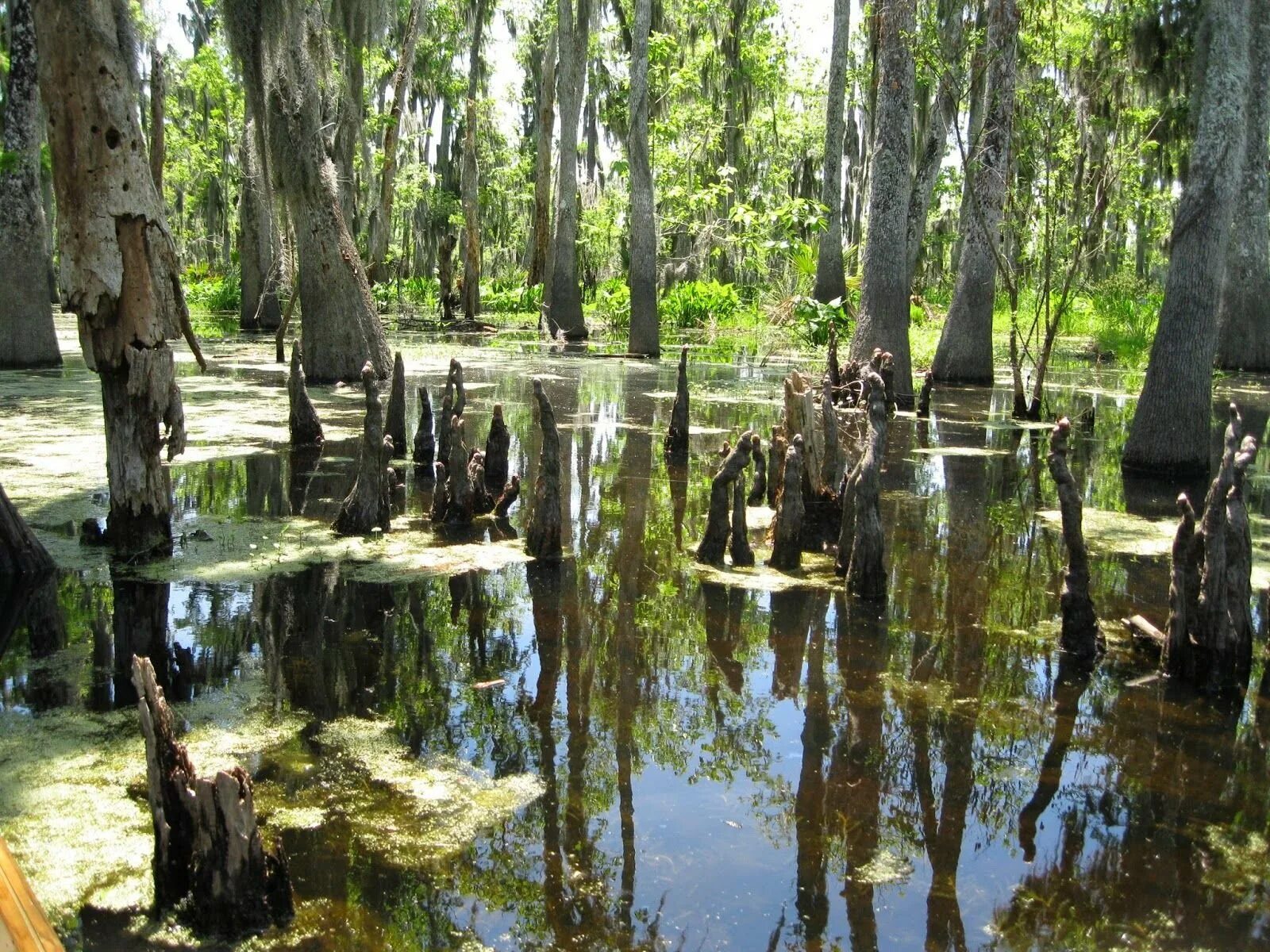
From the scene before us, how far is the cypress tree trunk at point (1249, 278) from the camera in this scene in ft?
56.7

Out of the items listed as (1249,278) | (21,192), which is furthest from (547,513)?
(1249,278)

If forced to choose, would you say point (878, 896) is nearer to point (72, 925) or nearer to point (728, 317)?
point (72, 925)

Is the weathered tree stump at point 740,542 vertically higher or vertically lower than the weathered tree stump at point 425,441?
→ lower

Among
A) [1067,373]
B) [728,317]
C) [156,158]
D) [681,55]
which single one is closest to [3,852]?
[156,158]

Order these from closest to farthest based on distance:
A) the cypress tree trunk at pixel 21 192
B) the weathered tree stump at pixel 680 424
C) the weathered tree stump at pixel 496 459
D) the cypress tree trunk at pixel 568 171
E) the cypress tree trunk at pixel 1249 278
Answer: the weathered tree stump at pixel 496 459, the weathered tree stump at pixel 680 424, the cypress tree trunk at pixel 21 192, the cypress tree trunk at pixel 1249 278, the cypress tree trunk at pixel 568 171

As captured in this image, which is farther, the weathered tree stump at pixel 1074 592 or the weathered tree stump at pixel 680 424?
the weathered tree stump at pixel 680 424

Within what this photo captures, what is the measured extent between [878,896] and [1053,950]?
488mm

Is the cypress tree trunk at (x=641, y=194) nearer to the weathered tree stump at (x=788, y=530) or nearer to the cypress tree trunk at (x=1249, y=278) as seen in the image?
the cypress tree trunk at (x=1249, y=278)

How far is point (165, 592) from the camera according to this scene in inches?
239

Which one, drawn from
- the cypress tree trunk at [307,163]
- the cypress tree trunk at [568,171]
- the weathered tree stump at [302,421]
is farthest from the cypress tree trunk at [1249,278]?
the weathered tree stump at [302,421]

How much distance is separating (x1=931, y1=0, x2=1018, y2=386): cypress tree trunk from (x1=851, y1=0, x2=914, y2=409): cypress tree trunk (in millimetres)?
990

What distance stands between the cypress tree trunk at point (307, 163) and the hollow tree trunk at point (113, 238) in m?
6.59

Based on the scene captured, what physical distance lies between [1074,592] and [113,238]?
16.4 ft

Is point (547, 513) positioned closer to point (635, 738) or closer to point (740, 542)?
point (740, 542)
